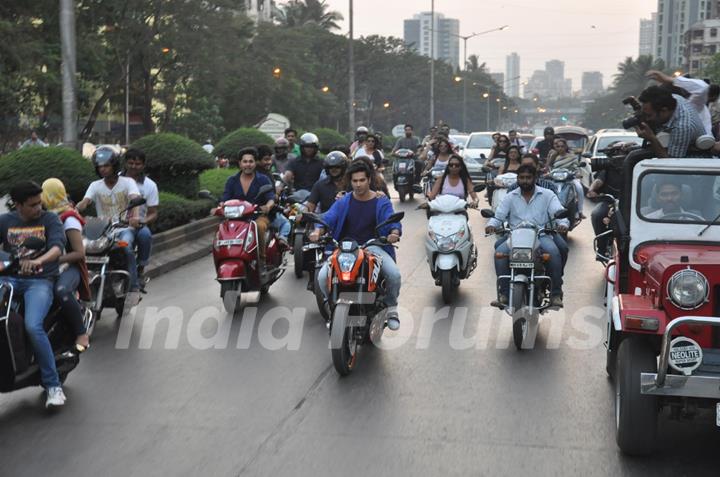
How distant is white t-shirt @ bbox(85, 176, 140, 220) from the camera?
1085cm

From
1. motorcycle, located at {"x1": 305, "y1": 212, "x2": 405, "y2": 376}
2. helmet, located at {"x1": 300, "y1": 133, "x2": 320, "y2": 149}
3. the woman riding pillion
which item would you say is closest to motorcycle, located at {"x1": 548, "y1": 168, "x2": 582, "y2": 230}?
helmet, located at {"x1": 300, "y1": 133, "x2": 320, "y2": 149}

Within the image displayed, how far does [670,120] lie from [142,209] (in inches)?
229

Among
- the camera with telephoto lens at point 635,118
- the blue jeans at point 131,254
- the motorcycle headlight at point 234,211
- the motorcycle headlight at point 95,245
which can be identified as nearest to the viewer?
the camera with telephoto lens at point 635,118

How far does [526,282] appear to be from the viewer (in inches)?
362

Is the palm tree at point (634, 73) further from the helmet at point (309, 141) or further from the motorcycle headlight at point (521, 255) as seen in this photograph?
the motorcycle headlight at point (521, 255)

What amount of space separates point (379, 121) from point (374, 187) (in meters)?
85.5

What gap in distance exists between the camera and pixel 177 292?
12.6 m

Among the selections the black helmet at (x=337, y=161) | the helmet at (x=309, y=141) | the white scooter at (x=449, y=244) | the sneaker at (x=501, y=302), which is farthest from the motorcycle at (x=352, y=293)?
the helmet at (x=309, y=141)

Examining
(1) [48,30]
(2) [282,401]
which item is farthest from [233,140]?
(2) [282,401]

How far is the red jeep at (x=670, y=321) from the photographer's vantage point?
18.4 ft

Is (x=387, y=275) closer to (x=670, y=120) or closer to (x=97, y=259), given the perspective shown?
(x=670, y=120)

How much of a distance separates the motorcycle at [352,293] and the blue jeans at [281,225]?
3.95m

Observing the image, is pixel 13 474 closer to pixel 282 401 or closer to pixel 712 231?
pixel 282 401

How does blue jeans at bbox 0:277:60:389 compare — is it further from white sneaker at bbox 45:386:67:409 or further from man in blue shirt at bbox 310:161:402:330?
man in blue shirt at bbox 310:161:402:330
